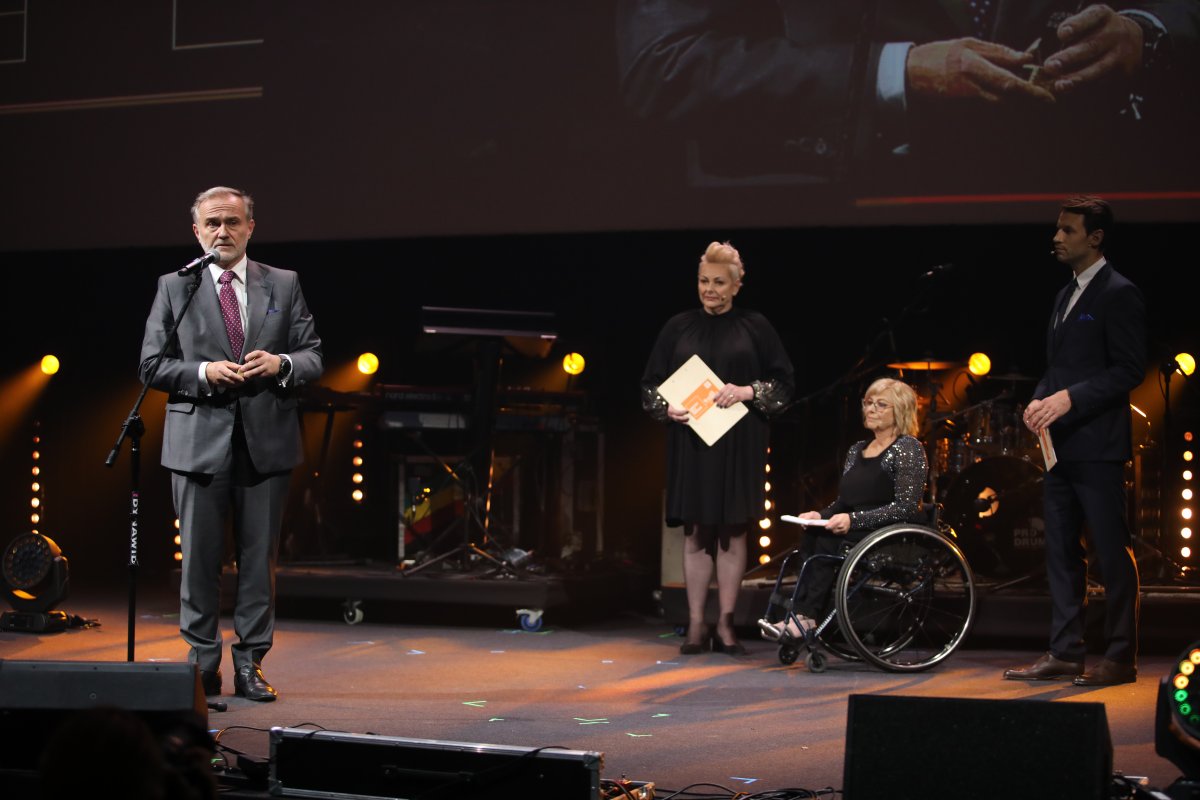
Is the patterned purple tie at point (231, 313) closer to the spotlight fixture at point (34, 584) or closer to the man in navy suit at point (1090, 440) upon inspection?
the spotlight fixture at point (34, 584)

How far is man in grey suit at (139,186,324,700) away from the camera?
363 centimetres

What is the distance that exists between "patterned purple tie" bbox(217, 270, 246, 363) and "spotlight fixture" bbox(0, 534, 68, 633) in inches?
75.4

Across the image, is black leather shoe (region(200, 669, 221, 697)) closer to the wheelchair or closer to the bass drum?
the wheelchair

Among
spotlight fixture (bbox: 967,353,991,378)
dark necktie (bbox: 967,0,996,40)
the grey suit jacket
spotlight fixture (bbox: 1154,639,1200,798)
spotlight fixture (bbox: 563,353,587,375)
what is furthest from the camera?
spotlight fixture (bbox: 563,353,587,375)

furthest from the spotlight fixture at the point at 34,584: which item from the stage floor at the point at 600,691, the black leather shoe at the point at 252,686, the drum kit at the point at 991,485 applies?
the drum kit at the point at 991,485

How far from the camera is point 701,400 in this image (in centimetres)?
476

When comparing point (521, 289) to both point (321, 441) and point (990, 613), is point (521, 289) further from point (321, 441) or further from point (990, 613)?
point (990, 613)

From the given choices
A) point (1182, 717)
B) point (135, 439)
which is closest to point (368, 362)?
point (135, 439)

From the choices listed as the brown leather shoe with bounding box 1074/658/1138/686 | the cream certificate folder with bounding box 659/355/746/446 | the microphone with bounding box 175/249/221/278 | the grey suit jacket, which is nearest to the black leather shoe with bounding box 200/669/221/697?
the grey suit jacket

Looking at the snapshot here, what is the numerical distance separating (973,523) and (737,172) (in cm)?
172

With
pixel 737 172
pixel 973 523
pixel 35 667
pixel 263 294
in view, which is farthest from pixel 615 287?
pixel 35 667

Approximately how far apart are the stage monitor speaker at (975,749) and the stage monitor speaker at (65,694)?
122cm

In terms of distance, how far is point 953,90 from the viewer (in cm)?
522

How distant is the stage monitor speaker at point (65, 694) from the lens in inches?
95.0
